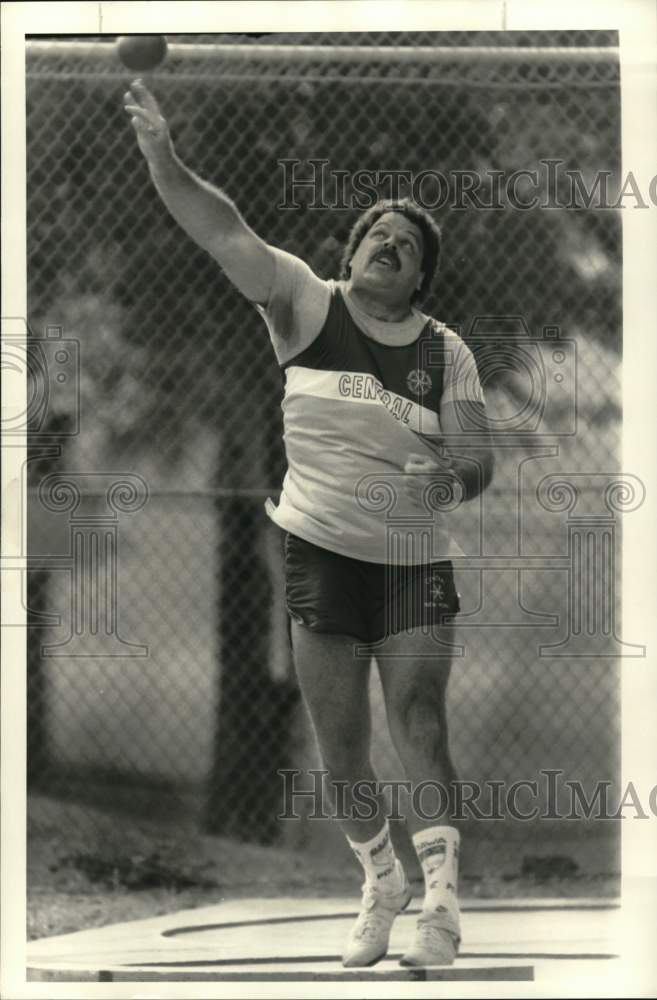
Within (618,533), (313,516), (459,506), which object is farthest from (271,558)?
(618,533)

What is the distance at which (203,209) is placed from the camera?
532 centimetres

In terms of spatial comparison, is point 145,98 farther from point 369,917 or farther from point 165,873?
point 369,917

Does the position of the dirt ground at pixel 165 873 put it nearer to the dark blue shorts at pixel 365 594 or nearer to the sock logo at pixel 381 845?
the sock logo at pixel 381 845

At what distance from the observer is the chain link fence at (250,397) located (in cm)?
530

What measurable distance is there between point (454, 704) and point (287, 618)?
0.50m

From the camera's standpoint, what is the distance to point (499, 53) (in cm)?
529

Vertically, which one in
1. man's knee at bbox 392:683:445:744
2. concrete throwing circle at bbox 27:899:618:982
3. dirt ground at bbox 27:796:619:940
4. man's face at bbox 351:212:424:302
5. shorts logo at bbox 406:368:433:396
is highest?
man's face at bbox 351:212:424:302

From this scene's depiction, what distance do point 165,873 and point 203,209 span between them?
177 cm

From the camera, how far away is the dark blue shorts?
5.25 metres

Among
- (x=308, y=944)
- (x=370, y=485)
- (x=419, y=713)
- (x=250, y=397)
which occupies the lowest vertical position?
(x=308, y=944)

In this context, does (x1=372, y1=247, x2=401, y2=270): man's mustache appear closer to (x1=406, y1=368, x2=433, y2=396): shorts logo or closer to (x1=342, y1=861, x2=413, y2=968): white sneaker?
(x1=406, y1=368, x2=433, y2=396): shorts logo

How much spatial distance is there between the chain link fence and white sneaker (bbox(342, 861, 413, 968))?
0.85 ft

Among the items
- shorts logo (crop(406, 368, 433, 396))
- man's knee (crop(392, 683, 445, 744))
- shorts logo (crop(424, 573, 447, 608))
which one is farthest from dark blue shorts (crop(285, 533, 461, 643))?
shorts logo (crop(406, 368, 433, 396))

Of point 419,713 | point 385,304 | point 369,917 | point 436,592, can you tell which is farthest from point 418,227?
point 369,917
